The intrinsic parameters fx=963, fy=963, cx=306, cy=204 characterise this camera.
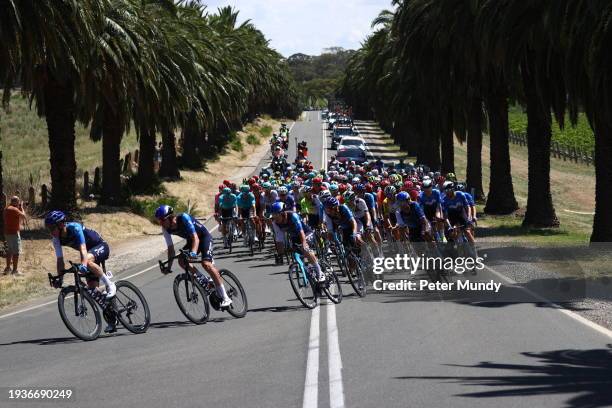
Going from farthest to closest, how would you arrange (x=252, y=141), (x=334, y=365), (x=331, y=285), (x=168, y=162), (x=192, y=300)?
(x=252, y=141)
(x=168, y=162)
(x=331, y=285)
(x=192, y=300)
(x=334, y=365)

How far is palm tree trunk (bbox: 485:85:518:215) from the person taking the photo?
3491cm

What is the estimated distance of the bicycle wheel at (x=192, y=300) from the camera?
14.1 metres

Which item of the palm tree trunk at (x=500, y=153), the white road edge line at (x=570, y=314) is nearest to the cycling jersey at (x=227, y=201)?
the white road edge line at (x=570, y=314)

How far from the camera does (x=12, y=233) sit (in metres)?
21.9

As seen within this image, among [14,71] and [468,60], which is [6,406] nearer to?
[14,71]

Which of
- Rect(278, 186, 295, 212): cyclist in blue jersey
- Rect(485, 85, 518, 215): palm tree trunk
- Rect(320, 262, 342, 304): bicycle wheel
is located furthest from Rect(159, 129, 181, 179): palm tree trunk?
Rect(320, 262, 342, 304): bicycle wheel

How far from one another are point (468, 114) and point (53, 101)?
18.1m

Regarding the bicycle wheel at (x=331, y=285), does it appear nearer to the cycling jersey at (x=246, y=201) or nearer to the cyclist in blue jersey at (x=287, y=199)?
the cyclist in blue jersey at (x=287, y=199)

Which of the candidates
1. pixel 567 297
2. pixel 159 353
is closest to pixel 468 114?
pixel 567 297

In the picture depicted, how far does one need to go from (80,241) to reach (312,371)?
4121 millimetres

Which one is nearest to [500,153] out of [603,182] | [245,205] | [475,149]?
[475,149]

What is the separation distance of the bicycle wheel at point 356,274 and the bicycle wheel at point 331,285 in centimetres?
57

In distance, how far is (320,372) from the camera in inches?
401

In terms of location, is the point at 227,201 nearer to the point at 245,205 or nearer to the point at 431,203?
the point at 245,205
